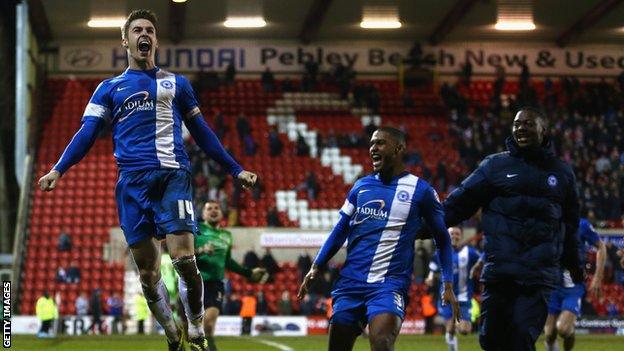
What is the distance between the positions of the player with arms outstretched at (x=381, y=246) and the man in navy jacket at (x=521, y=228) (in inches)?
11.4

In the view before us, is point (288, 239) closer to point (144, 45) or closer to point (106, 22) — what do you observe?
point (106, 22)

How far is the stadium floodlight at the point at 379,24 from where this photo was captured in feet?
129

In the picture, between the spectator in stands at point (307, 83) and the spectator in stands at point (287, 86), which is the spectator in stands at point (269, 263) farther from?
the spectator in stands at point (307, 83)

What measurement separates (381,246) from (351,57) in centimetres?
3472

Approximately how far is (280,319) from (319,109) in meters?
12.0

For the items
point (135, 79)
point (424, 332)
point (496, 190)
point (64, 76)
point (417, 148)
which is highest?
point (64, 76)

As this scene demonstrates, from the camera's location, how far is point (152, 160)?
26.3 ft

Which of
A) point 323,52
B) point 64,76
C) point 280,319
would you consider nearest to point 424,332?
point 280,319

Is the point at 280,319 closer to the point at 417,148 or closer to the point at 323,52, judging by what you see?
the point at 417,148

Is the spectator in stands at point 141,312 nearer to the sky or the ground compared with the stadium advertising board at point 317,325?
nearer to the sky

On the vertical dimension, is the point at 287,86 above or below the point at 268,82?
below

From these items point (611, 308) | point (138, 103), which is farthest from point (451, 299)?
point (611, 308)

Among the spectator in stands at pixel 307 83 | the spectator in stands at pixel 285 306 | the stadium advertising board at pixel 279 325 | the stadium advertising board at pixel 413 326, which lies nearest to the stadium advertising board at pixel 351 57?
the spectator in stands at pixel 307 83

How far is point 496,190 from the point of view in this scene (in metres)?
7.52
